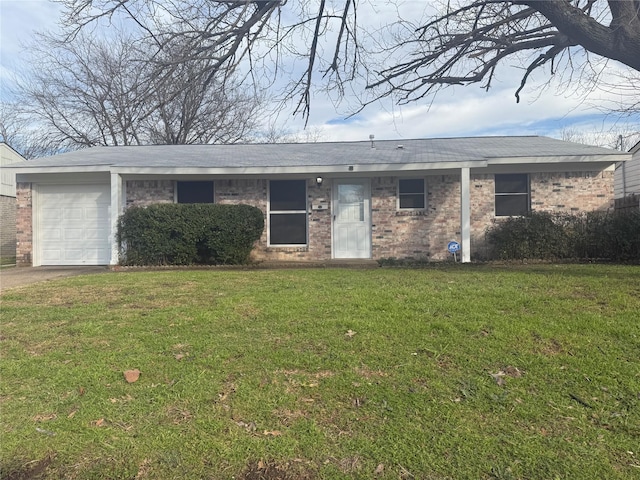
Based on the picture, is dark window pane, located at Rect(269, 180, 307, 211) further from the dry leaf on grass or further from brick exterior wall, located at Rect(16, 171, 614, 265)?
the dry leaf on grass

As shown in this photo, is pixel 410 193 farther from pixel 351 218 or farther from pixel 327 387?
pixel 327 387

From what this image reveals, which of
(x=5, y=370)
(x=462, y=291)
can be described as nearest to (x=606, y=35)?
(x=462, y=291)

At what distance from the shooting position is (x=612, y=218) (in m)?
10.5

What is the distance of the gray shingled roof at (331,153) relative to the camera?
11.6 meters

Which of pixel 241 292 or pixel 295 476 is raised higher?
pixel 241 292

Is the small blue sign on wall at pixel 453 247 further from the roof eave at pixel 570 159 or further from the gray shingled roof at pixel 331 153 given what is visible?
the roof eave at pixel 570 159

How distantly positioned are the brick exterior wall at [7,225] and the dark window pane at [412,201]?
54.8 feet

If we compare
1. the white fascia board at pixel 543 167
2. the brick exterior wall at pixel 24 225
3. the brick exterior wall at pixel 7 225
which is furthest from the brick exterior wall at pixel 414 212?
the brick exterior wall at pixel 7 225

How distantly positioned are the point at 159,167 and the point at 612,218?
11.2 m

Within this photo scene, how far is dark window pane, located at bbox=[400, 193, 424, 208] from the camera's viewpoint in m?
12.2

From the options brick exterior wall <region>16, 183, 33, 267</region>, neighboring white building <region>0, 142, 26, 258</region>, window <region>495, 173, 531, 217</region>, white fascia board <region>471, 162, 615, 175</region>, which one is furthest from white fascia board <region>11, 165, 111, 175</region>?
window <region>495, 173, 531, 217</region>

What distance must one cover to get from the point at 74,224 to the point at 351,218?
770cm

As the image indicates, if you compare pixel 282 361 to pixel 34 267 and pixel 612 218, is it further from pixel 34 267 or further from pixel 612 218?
pixel 34 267

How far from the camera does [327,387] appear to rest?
3328mm
